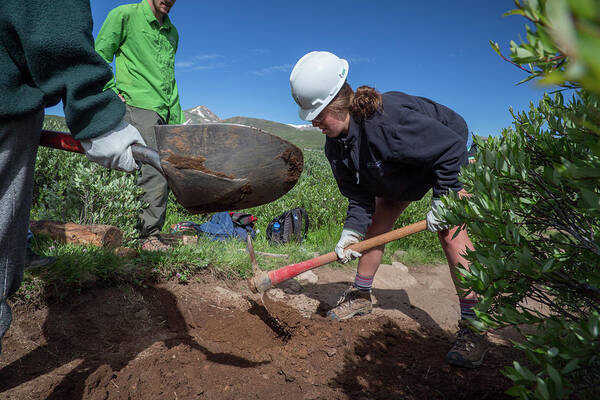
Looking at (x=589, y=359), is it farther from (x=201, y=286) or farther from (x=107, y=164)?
(x=201, y=286)

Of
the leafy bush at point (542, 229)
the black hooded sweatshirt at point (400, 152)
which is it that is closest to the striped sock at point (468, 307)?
the black hooded sweatshirt at point (400, 152)

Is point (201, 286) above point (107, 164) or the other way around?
the other way around

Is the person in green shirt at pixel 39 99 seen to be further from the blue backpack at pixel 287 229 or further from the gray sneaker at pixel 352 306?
the blue backpack at pixel 287 229

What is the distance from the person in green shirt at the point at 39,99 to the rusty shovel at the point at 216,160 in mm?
131

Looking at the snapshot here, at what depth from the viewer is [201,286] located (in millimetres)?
3299

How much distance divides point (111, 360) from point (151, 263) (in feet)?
3.67

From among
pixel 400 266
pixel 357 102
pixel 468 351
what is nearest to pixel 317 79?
pixel 357 102

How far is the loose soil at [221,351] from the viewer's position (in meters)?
1.96

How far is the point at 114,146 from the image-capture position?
1457mm

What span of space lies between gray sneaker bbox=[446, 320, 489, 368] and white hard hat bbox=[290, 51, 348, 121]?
5.96 feet

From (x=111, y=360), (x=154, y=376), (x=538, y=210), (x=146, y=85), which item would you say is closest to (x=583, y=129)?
(x=538, y=210)

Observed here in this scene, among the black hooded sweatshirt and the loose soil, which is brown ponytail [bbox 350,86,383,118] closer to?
the black hooded sweatshirt

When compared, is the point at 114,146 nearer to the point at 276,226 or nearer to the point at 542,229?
the point at 542,229

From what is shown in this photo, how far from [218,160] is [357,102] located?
4.57 feet
